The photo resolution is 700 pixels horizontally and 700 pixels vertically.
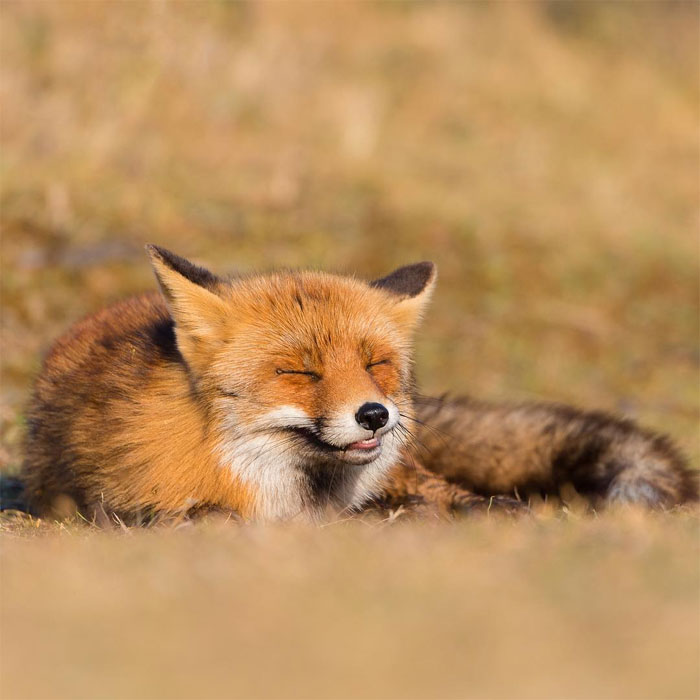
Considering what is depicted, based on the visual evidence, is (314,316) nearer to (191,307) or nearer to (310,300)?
(310,300)

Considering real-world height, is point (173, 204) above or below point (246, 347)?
below

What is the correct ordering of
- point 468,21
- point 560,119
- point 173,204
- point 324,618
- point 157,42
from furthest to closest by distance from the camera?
point 468,21
point 560,119
point 157,42
point 173,204
point 324,618

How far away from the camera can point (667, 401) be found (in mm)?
10719

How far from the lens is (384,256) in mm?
12773

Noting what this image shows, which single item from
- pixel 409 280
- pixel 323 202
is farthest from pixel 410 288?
pixel 323 202

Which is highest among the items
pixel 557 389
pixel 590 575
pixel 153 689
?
pixel 590 575

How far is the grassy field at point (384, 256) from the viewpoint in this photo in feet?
9.42

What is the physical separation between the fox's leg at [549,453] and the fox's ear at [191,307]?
4.56 feet

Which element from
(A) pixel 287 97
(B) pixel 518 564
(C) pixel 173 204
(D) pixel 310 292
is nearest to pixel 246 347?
(D) pixel 310 292

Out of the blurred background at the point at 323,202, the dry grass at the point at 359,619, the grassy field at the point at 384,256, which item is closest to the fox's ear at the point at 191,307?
the grassy field at the point at 384,256

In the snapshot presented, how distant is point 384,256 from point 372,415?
27.3ft

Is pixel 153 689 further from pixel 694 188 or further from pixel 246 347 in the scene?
pixel 694 188

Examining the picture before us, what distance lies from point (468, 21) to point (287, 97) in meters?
10.6

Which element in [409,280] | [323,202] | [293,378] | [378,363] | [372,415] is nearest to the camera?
[372,415]
